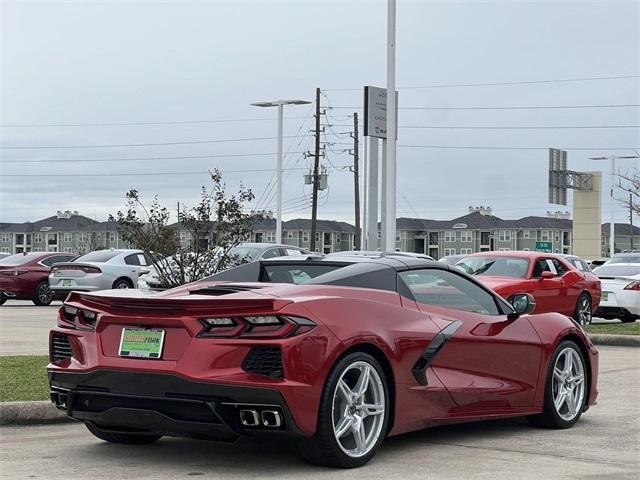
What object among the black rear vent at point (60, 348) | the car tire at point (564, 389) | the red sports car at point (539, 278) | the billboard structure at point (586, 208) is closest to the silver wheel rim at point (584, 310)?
the red sports car at point (539, 278)

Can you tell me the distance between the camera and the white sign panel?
76.2 ft

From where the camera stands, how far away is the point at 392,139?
21.5 meters

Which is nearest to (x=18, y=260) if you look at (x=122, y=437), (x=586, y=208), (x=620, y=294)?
(x=620, y=294)

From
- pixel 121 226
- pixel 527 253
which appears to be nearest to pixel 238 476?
pixel 121 226

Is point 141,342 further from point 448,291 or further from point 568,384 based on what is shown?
point 568,384

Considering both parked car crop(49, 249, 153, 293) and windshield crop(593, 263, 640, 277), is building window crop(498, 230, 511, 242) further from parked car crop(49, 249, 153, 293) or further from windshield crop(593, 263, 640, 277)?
windshield crop(593, 263, 640, 277)

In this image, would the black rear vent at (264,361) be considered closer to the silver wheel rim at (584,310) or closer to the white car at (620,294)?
the silver wheel rim at (584,310)

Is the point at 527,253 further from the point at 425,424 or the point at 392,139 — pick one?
the point at 425,424

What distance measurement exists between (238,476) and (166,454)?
0.91 meters

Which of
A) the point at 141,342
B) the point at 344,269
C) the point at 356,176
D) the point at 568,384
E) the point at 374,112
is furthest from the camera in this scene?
the point at 356,176

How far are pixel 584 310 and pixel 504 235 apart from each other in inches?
4609

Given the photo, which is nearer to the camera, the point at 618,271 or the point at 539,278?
the point at 539,278

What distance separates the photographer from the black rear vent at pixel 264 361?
5.86 m

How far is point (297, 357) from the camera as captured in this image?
588 centimetres
